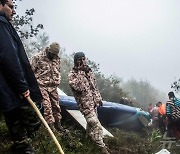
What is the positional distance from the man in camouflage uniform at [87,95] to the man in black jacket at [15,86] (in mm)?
2990

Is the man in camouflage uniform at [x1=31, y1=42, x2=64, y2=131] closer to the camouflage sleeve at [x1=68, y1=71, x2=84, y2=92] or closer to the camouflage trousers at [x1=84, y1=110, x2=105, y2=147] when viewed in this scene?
the camouflage sleeve at [x1=68, y1=71, x2=84, y2=92]

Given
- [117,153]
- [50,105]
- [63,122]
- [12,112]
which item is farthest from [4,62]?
[63,122]

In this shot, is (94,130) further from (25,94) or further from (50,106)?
(25,94)

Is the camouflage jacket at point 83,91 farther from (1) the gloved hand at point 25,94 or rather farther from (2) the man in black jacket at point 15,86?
(1) the gloved hand at point 25,94

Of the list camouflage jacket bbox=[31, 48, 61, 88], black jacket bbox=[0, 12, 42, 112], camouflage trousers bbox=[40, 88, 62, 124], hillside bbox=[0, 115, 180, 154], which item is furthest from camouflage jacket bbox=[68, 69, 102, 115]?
black jacket bbox=[0, 12, 42, 112]

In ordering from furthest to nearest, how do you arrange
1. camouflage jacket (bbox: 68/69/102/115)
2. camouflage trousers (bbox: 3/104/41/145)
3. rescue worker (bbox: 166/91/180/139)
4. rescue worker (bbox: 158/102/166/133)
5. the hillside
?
1. rescue worker (bbox: 158/102/166/133)
2. rescue worker (bbox: 166/91/180/139)
3. camouflage jacket (bbox: 68/69/102/115)
4. the hillside
5. camouflage trousers (bbox: 3/104/41/145)

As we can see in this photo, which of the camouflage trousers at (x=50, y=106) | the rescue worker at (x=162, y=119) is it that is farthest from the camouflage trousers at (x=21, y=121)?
the rescue worker at (x=162, y=119)

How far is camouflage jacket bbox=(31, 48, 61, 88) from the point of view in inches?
283

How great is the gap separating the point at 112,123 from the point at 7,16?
993cm

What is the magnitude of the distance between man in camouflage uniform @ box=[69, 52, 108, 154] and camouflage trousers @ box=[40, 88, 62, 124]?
0.51 m

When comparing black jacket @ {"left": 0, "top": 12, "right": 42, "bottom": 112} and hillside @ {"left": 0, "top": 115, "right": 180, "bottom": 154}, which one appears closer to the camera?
black jacket @ {"left": 0, "top": 12, "right": 42, "bottom": 112}

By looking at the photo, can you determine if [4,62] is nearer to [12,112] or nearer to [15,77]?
[15,77]

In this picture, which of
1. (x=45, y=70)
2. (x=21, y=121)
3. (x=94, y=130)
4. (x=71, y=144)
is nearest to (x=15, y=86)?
(x=21, y=121)

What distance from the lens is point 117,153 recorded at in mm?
7391
